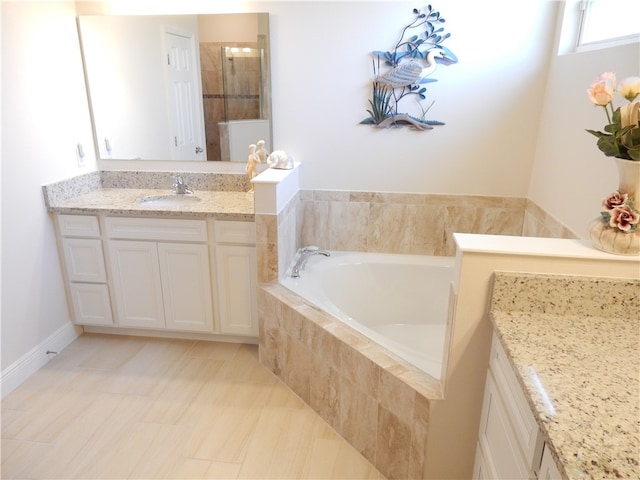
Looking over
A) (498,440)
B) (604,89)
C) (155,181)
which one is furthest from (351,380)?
(155,181)

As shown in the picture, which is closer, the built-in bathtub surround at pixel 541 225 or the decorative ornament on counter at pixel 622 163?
the decorative ornament on counter at pixel 622 163

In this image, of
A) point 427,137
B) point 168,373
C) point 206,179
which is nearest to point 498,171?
point 427,137

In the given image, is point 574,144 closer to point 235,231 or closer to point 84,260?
point 235,231

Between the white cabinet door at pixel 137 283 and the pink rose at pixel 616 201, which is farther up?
the pink rose at pixel 616 201

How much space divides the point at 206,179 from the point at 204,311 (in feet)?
2.83

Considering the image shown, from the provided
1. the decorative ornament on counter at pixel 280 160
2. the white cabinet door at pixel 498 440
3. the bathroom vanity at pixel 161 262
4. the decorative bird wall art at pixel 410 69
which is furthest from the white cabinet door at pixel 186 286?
the white cabinet door at pixel 498 440

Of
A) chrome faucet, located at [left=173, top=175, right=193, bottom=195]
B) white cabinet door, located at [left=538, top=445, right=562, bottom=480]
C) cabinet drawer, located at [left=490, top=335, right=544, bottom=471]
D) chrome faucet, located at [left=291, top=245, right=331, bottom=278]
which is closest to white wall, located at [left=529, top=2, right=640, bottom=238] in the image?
cabinet drawer, located at [left=490, top=335, right=544, bottom=471]

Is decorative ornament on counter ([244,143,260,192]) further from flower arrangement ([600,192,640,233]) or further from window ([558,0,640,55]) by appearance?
flower arrangement ([600,192,640,233])

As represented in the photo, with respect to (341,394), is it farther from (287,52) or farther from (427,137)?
(287,52)

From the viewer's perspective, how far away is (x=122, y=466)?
6.19 feet

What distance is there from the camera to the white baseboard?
7.57 feet

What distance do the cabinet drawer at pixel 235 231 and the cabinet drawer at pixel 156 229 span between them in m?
0.08

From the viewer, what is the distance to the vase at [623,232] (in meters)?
1.26

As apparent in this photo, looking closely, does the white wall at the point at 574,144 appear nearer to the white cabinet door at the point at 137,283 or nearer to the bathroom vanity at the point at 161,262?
the bathroom vanity at the point at 161,262
